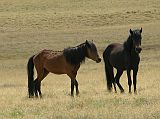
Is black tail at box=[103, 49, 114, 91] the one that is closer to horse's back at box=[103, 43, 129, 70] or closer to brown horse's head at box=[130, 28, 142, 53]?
horse's back at box=[103, 43, 129, 70]

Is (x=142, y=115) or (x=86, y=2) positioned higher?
(x=142, y=115)

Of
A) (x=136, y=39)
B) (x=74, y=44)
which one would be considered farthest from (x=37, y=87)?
(x=74, y=44)

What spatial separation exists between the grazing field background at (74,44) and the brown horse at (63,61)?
550 mm

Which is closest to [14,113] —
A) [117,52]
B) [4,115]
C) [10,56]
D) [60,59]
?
[4,115]

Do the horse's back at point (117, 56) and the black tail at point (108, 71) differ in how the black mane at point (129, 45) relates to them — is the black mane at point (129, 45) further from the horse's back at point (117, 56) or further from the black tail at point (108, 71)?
the black tail at point (108, 71)

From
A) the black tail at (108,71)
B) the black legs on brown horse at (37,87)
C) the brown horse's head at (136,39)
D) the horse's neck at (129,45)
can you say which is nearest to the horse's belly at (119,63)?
the black tail at (108,71)

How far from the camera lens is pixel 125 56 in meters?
15.3

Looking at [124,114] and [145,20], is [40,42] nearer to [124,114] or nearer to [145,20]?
[145,20]

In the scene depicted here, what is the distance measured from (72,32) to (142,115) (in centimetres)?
3570

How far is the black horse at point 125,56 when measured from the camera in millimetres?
14344

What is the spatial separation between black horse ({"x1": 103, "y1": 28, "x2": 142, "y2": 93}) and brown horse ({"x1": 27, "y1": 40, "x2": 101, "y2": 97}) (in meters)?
0.94

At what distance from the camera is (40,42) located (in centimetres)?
4003

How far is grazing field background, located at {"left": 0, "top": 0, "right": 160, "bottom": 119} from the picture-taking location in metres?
10.7

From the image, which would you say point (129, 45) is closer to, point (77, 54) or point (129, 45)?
point (129, 45)
